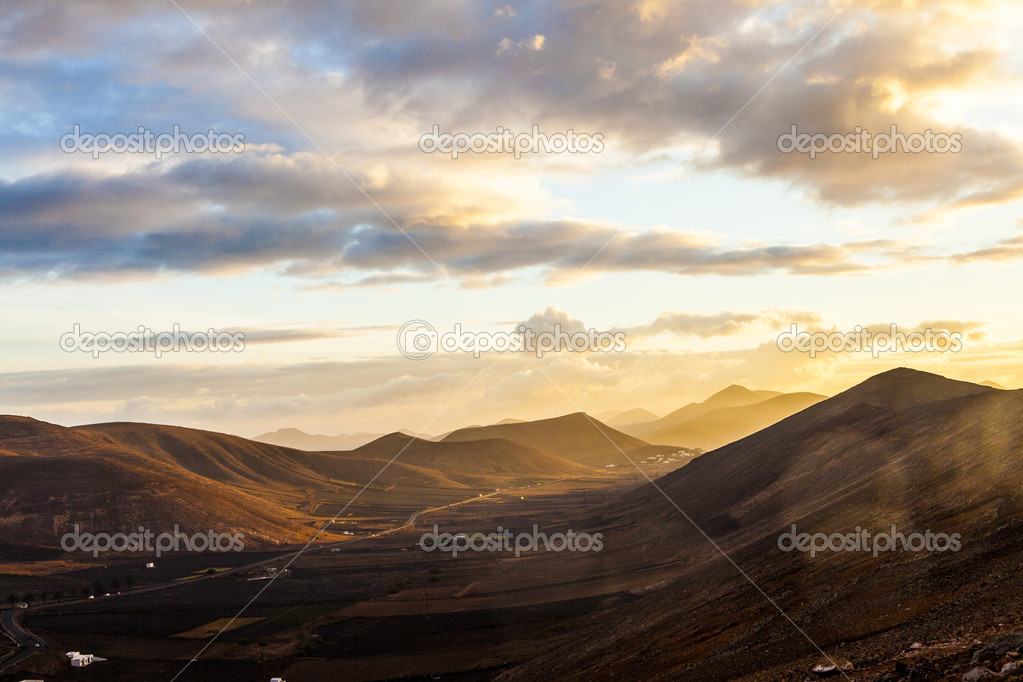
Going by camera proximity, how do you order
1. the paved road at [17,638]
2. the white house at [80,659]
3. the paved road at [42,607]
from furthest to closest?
the paved road at [42,607] → the paved road at [17,638] → the white house at [80,659]

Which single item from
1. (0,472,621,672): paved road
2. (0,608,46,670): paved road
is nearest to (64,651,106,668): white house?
(0,608,46,670): paved road

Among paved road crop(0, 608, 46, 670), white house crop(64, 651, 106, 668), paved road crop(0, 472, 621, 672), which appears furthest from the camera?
paved road crop(0, 472, 621, 672)

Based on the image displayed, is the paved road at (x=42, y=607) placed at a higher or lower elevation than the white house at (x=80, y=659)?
higher

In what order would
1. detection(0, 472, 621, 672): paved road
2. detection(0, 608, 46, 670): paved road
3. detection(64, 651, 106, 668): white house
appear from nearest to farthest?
1. detection(64, 651, 106, 668): white house
2. detection(0, 608, 46, 670): paved road
3. detection(0, 472, 621, 672): paved road

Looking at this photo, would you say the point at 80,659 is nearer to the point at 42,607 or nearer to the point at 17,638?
A: the point at 17,638

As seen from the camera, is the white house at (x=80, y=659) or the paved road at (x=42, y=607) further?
the paved road at (x=42, y=607)

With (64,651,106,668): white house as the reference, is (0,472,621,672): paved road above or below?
above

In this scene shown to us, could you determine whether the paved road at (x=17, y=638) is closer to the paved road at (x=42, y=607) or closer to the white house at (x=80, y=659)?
the paved road at (x=42, y=607)

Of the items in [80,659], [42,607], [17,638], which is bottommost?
[80,659]

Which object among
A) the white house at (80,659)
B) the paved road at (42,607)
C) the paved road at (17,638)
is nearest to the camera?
the white house at (80,659)

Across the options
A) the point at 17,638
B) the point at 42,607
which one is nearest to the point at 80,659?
the point at 17,638

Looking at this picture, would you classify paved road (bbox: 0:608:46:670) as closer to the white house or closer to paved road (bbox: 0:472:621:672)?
paved road (bbox: 0:472:621:672)

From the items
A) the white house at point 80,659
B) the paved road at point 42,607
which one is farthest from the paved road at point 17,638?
the white house at point 80,659

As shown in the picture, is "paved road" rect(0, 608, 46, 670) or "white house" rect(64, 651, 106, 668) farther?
"paved road" rect(0, 608, 46, 670)
